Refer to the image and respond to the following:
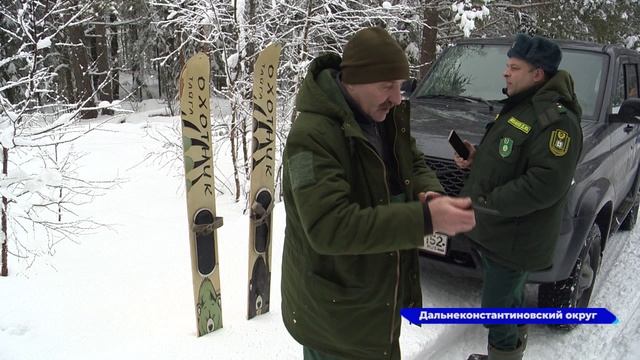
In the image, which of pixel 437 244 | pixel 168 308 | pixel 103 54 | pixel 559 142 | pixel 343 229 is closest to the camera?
pixel 343 229

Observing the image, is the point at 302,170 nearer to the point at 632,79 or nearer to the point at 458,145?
the point at 458,145

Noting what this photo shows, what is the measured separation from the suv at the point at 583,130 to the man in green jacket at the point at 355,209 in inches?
51.4

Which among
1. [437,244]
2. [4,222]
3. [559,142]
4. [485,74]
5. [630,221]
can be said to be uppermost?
[485,74]

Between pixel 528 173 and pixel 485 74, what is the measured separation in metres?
2.45

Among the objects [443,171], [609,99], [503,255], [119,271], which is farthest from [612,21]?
[119,271]

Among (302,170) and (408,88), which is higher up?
(302,170)

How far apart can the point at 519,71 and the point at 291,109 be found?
173 inches

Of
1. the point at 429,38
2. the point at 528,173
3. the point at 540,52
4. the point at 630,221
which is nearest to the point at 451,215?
the point at 528,173

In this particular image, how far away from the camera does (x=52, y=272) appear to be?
154 inches

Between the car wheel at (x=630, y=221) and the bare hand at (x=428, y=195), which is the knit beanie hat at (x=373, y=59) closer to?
the bare hand at (x=428, y=195)

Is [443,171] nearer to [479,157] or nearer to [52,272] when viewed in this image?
[479,157]

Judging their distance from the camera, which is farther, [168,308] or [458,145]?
[168,308]

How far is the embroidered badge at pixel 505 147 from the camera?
2.35m

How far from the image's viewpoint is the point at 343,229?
1417mm
